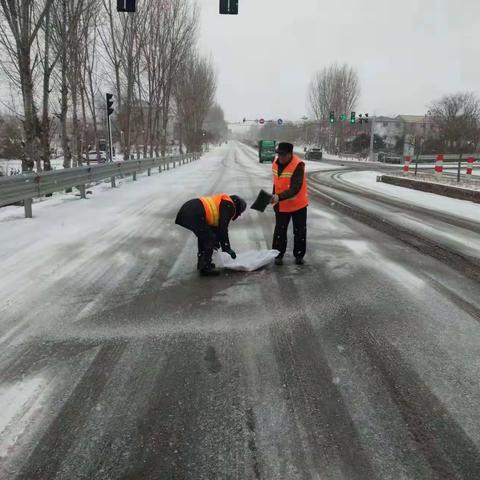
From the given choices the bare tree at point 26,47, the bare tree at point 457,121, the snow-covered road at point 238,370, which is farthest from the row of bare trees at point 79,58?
the bare tree at point 457,121

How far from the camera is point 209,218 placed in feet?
16.7

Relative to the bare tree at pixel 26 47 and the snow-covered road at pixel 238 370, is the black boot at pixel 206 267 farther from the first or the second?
the bare tree at pixel 26 47

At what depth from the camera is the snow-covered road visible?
2.17 metres

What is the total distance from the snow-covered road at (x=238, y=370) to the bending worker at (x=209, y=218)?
1.32ft

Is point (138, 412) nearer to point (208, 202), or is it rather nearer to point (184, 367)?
point (184, 367)

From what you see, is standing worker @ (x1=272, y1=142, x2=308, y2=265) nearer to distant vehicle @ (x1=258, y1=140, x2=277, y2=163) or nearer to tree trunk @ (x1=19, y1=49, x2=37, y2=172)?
tree trunk @ (x1=19, y1=49, x2=37, y2=172)

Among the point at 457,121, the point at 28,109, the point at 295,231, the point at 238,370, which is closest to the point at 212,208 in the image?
the point at 295,231

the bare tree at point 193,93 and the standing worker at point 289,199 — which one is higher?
the bare tree at point 193,93

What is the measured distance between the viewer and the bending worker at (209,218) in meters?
5.04

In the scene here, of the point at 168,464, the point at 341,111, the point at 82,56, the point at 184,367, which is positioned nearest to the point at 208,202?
the point at 184,367

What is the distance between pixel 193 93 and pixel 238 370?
46.1 m

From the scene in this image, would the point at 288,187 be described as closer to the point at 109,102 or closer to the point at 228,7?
the point at 228,7

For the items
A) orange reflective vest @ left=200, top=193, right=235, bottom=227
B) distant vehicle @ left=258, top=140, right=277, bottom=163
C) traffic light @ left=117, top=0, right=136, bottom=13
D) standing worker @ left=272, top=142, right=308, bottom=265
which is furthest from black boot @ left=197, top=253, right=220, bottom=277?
distant vehicle @ left=258, top=140, right=277, bottom=163

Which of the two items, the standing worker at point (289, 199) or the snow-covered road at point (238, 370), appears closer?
the snow-covered road at point (238, 370)
